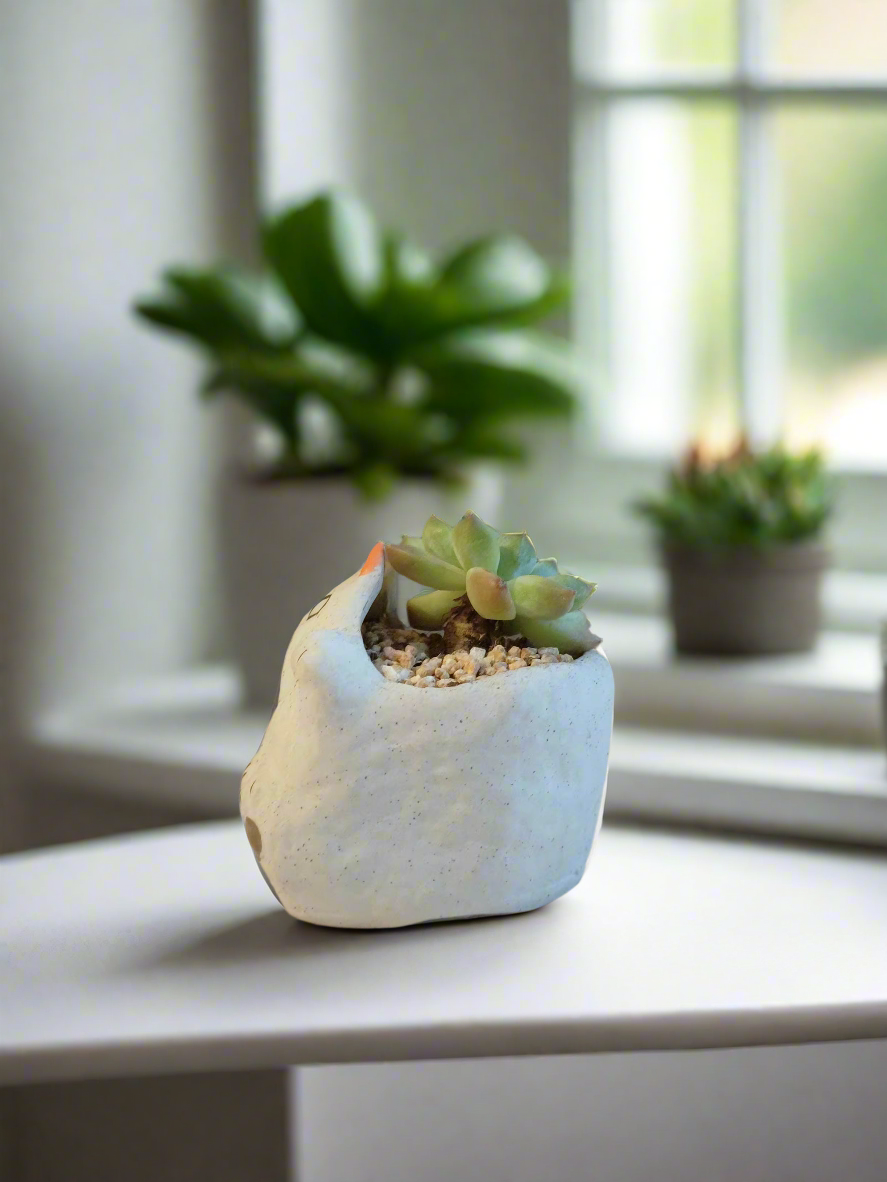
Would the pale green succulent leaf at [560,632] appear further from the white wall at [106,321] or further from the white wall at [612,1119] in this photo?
the white wall at [106,321]

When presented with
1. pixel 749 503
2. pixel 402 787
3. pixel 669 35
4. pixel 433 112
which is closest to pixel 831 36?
pixel 669 35

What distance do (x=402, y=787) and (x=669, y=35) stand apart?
1.01m

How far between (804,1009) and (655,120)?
1051 mm

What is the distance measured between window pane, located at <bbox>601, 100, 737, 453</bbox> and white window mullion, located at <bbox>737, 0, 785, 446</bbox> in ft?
0.06

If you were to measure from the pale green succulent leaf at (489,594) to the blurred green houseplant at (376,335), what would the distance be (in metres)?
0.51

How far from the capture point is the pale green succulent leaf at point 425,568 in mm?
690

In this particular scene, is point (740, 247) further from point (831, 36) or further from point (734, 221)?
point (831, 36)

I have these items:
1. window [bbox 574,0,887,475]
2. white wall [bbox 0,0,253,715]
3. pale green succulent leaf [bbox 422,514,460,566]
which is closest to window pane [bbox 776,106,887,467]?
window [bbox 574,0,887,475]

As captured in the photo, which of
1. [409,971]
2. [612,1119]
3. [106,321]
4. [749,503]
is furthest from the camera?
[106,321]

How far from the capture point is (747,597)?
1.14m

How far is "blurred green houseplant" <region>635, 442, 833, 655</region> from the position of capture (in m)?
1.12

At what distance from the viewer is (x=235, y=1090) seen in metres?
1.00

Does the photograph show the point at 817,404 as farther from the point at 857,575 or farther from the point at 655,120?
the point at 655,120

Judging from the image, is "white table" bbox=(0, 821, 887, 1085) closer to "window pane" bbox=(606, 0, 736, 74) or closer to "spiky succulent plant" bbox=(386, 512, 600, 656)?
"spiky succulent plant" bbox=(386, 512, 600, 656)
